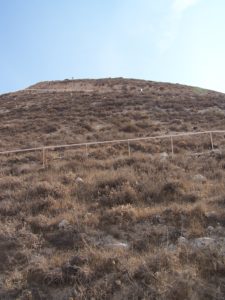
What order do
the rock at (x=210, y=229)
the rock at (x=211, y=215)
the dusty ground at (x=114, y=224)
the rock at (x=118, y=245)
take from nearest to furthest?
the dusty ground at (x=114, y=224)
the rock at (x=118, y=245)
the rock at (x=210, y=229)
the rock at (x=211, y=215)

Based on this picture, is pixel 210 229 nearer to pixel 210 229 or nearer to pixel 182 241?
pixel 210 229

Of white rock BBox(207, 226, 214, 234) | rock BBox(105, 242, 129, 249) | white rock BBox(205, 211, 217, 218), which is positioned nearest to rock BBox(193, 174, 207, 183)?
white rock BBox(205, 211, 217, 218)

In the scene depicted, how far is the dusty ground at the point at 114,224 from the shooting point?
7.29 metres

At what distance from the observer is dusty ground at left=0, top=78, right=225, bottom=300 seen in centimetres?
729

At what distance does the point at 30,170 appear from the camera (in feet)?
54.6

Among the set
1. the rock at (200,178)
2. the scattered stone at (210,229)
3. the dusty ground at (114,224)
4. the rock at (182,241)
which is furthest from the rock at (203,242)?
the rock at (200,178)

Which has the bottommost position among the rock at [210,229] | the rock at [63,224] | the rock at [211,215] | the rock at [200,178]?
the rock at [210,229]

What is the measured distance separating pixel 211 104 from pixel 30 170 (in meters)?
24.3

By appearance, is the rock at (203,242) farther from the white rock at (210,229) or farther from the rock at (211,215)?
the rock at (211,215)

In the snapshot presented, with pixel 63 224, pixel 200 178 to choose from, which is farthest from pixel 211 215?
pixel 200 178

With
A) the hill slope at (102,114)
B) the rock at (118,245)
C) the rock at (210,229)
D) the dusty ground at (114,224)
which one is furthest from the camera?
the hill slope at (102,114)

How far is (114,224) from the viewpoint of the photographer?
1001cm

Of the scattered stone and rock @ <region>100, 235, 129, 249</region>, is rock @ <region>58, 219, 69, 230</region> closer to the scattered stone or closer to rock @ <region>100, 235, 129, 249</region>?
rock @ <region>100, 235, 129, 249</region>

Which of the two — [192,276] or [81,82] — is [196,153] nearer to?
[192,276]
